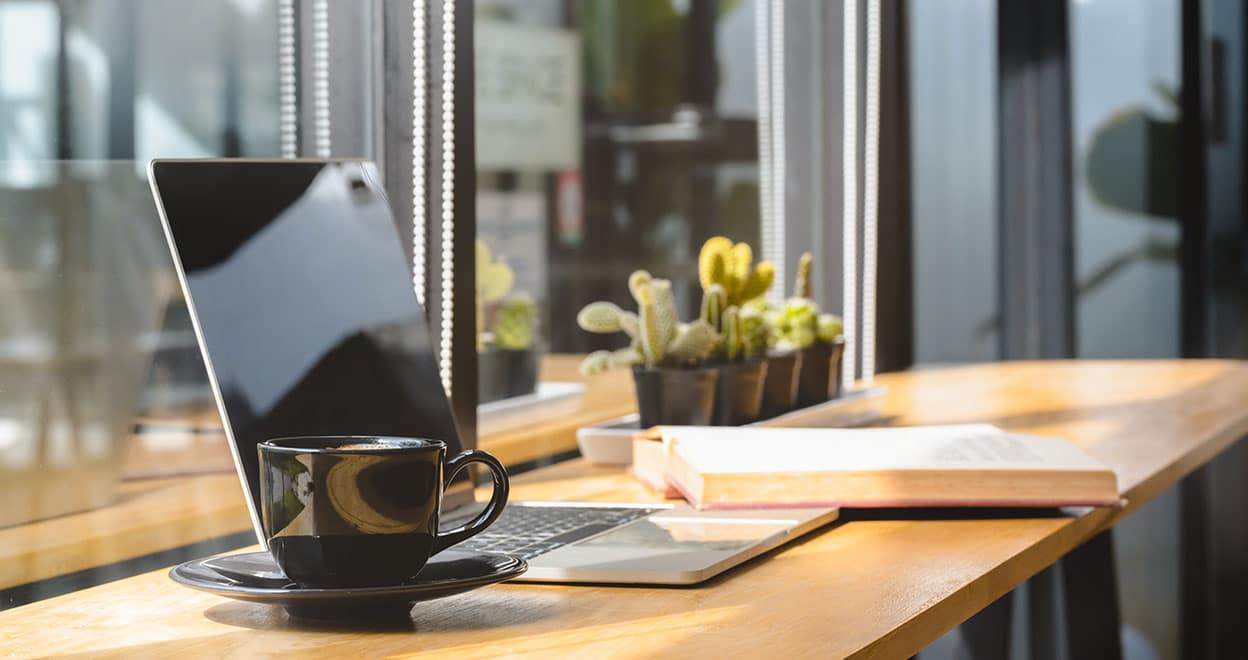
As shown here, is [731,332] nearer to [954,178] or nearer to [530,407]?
[530,407]

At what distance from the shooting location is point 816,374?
1.53 metres

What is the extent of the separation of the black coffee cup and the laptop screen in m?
0.12

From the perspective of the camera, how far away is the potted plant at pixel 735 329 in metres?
1.30

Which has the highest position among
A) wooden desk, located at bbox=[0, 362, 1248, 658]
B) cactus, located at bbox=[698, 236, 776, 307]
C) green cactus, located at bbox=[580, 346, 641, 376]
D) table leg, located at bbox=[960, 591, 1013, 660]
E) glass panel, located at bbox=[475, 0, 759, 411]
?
glass panel, located at bbox=[475, 0, 759, 411]

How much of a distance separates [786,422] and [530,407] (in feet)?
0.84

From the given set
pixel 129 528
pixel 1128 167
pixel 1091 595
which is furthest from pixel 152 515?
pixel 1128 167

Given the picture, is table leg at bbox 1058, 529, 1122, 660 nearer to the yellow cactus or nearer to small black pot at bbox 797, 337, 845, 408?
small black pot at bbox 797, 337, 845, 408

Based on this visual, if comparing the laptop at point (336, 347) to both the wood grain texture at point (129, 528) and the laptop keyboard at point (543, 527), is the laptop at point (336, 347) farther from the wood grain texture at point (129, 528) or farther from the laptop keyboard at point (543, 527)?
the wood grain texture at point (129, 528)

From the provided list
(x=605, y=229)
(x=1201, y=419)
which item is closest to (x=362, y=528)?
(x=605, y=229)

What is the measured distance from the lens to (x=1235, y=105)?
114 inches

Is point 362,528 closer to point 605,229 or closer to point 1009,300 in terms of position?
point 605,229

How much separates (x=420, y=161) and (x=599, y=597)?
0.53 meters

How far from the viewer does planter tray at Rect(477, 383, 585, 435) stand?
1328 mm

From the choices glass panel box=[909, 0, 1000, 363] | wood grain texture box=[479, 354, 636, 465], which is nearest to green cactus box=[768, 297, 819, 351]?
wood grain texture box=[479, 354, 636, 465]
